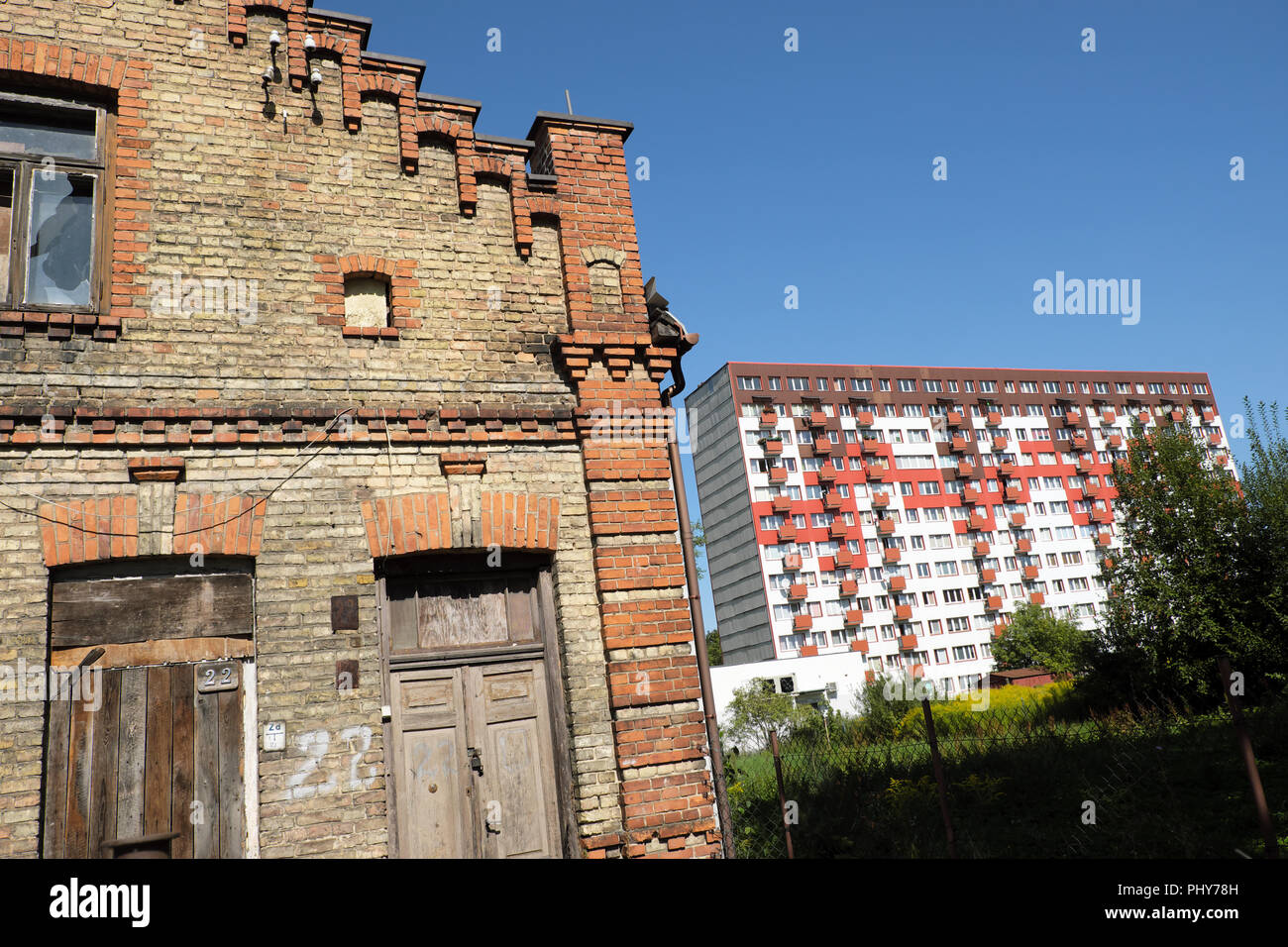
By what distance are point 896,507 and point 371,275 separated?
181 ft

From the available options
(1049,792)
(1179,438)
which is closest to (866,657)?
(1179,438)

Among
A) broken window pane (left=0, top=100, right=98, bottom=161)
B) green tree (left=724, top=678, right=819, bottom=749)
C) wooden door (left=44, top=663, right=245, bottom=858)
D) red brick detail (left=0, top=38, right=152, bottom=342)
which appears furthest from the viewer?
green tree (left=724, top=678, right=819, bottom=749)

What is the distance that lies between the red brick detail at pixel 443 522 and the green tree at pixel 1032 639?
4998 cm

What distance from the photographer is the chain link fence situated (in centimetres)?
945

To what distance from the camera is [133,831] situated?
5.17 m

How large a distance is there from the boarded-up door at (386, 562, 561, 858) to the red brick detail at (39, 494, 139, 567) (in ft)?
5.79

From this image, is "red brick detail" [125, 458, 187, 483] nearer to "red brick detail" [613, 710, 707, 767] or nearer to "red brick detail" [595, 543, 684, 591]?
"red brick detail" [595, 543, 684, 591]

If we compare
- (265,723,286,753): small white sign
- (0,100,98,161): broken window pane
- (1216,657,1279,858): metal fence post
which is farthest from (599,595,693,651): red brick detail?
(0,100,98,161): broken window pane

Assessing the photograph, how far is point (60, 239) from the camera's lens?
6070 mm

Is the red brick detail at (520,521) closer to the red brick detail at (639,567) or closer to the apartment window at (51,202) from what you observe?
the red brick detail at (639,567)

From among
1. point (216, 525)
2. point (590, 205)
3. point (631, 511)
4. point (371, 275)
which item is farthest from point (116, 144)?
point (631, 511)

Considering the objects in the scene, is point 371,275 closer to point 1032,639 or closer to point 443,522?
point 443,522
